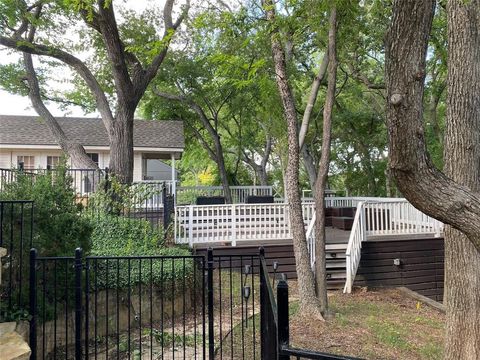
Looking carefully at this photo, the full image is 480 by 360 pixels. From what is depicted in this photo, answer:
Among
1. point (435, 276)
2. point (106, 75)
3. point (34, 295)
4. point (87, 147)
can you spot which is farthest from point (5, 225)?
point (106, 75)

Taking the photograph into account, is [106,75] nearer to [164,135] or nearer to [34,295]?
[164,135]

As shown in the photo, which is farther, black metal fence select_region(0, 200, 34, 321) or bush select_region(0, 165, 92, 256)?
bush select_region(0, 165, 92, 256)

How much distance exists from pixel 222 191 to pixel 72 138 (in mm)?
7126

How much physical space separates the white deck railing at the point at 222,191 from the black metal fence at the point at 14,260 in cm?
1277

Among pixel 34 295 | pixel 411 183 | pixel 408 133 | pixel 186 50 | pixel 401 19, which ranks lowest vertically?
pixel 34 295

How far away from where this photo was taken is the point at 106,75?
14750 mm

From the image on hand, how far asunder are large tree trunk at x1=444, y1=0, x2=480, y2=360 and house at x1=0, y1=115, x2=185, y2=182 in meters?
10.5

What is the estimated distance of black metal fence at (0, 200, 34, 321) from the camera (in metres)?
3.62

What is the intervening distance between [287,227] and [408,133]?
22.4 feet

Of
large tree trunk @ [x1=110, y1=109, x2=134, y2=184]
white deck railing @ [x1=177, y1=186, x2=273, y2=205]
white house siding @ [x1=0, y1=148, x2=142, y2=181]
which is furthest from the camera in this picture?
white deck railing @ [x1=177, y1=186, x2=273, y2=205]

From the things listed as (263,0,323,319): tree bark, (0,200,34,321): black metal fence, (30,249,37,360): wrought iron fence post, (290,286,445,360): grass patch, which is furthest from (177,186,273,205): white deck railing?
(30,249,37,360): wrought iron fence post

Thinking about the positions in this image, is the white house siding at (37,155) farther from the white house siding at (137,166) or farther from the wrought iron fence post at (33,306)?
the wrought iron fence post at (33,306)

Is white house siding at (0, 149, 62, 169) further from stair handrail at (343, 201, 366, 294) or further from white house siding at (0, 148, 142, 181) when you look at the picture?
stair handrail at (343, 201, 366, 294)

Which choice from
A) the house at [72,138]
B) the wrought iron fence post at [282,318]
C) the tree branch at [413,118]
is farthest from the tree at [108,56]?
the wrought iron fence post at [282,318]
